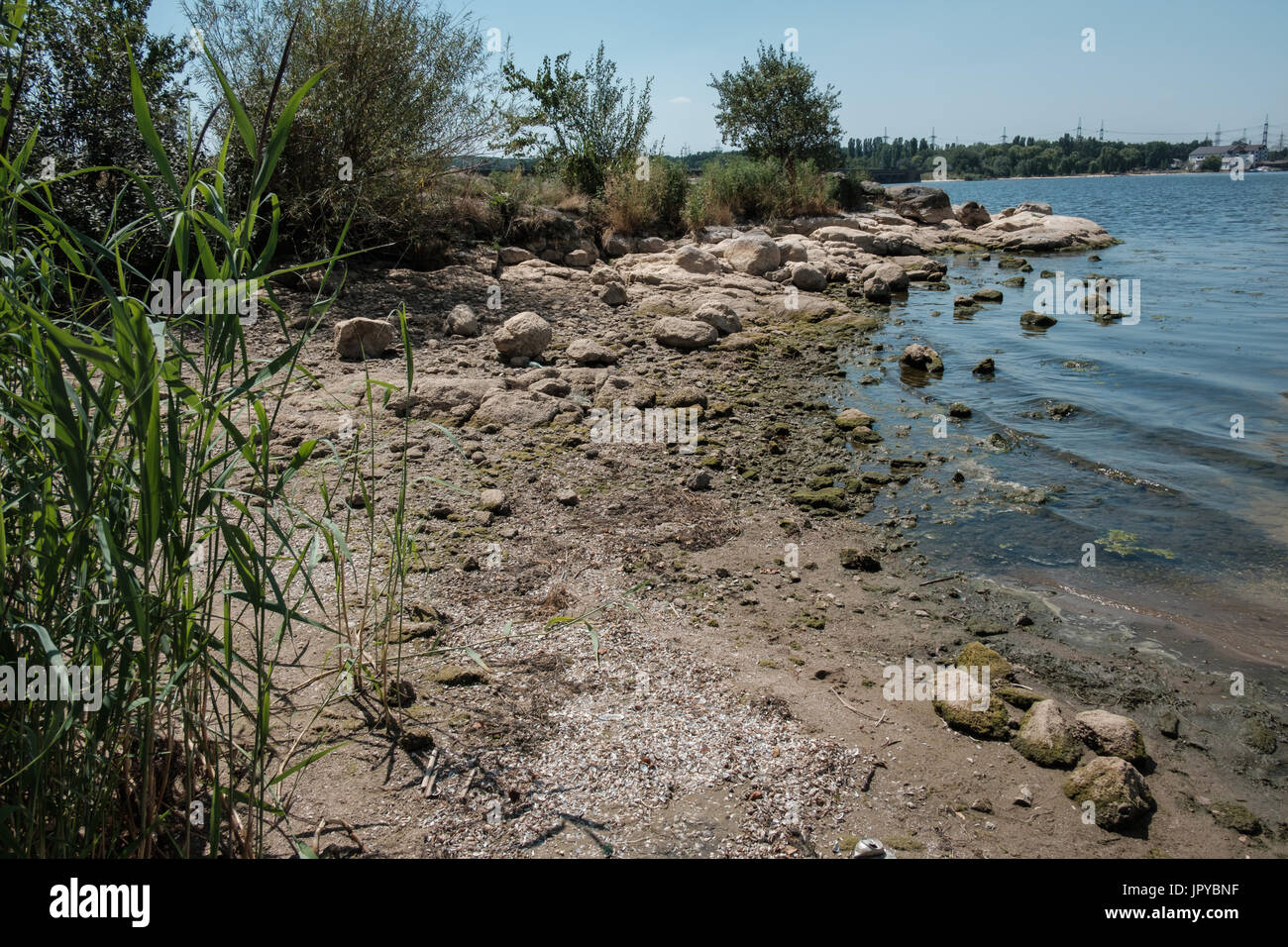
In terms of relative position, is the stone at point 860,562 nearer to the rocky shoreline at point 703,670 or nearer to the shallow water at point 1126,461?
the rocky shoreline at point 703,670

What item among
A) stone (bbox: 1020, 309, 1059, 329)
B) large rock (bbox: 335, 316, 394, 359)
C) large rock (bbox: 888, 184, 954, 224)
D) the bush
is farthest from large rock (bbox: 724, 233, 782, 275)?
large rock (bbox: 888, 184, 954, 224)

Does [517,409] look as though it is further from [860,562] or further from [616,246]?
[616,246]

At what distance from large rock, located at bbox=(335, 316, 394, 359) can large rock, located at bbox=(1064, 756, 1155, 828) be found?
7.01 m

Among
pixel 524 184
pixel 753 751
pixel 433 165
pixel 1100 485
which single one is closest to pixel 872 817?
pixel 753 751

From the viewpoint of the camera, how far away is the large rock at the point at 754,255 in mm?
15594

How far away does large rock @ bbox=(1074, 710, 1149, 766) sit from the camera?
340 centimetres

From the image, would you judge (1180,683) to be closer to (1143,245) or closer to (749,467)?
(749,467)

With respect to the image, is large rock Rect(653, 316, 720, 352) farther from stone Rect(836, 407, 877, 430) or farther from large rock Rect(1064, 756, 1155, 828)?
large rock Rect(1064, 756, 1155, 828)

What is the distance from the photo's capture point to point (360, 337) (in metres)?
8.17

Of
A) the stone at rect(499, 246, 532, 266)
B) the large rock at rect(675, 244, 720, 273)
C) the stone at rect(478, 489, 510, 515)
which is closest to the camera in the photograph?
the stone at rect(478, 489, 510, 515)

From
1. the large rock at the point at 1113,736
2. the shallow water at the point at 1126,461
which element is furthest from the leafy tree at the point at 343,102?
the large rock at the point at 1113,736

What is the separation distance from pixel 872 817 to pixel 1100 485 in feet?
16.6

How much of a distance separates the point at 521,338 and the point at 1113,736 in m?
6.76

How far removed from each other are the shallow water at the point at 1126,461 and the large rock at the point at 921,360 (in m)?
0.22
